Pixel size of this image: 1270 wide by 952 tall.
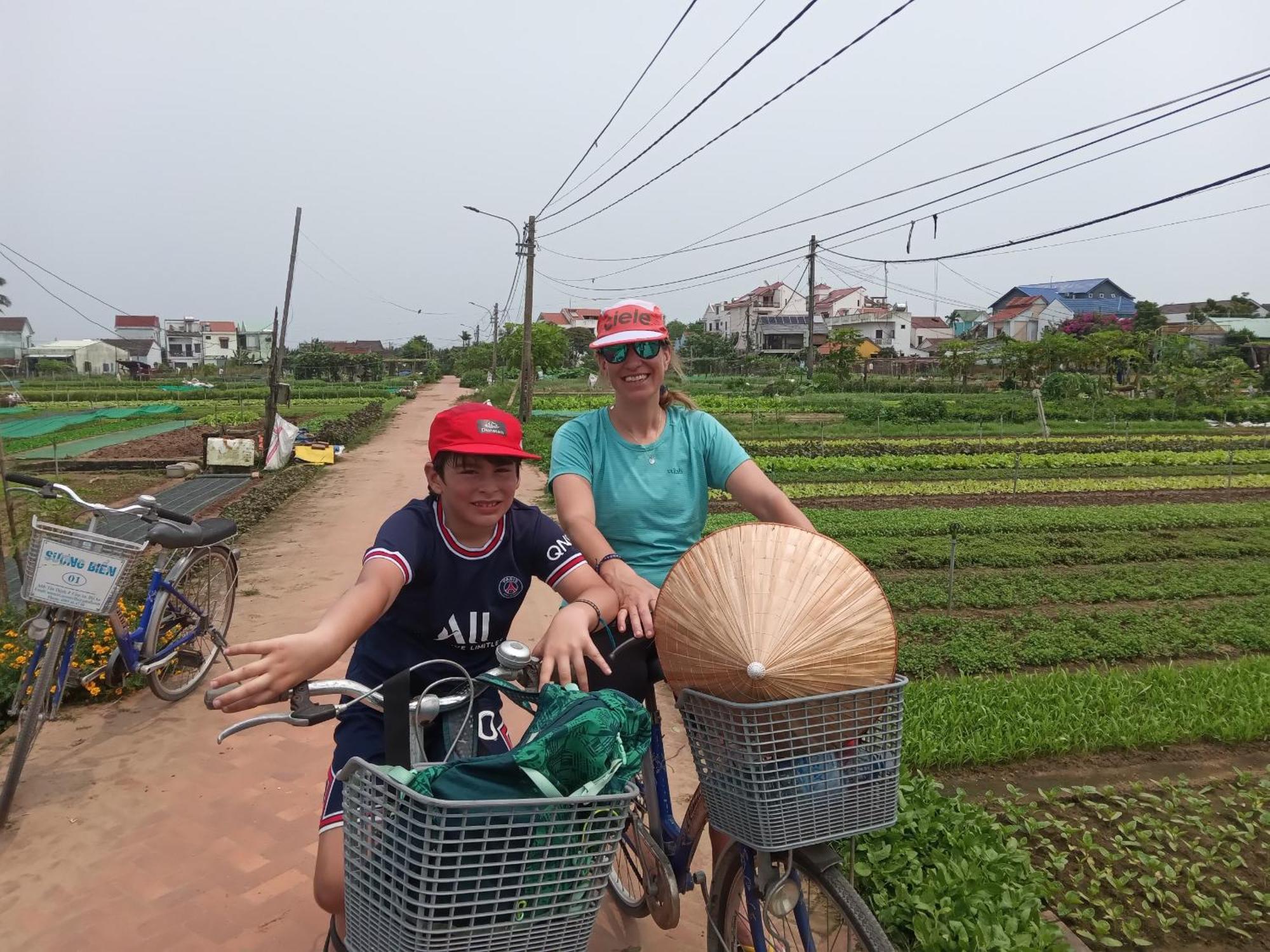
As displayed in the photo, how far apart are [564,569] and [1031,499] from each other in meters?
13.2

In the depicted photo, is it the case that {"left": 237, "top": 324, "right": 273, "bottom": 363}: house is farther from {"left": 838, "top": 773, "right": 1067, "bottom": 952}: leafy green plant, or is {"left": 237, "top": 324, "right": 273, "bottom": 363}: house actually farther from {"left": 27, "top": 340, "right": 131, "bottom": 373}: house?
{"left": 838, "top": 773, "right": 1067, "bottom": 952}: leafy green plant

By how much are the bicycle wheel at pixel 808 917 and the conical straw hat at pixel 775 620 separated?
46cm

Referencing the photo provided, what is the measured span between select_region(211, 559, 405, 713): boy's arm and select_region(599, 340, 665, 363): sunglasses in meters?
0.87

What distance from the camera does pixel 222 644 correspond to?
500 centimetres

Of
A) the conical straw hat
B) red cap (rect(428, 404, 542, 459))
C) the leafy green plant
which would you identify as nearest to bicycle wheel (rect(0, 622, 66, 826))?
red cap (rect(428, 404, 542, 459))

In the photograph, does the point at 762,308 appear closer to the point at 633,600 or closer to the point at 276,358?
the point at 276,358

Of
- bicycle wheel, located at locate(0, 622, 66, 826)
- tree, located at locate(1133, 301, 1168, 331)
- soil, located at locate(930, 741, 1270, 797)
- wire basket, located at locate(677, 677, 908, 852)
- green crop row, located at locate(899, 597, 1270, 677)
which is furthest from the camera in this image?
tree, located at locate(1133, 301, 1168, 331)

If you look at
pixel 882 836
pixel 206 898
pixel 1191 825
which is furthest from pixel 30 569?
pixel 1191 825

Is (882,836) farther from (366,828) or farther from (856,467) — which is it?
(856,467)

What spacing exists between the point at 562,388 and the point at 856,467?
33.3 m

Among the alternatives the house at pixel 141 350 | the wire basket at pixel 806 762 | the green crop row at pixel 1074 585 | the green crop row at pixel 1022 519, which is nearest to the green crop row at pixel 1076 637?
the green crop row at pixel 1074 585

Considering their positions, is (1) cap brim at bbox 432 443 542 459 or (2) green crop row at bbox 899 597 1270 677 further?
(2) green crop row at bbox 899 597 1270 677

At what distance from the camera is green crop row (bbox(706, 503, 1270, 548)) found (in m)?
10.4

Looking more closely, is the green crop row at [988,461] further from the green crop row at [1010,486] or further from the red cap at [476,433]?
the red cap at [476,433]
